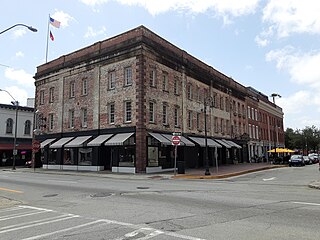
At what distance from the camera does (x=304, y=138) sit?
8156 centimetres

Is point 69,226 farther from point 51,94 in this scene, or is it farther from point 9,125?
point 9,125

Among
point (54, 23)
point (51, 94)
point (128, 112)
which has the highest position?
point (54, 23)

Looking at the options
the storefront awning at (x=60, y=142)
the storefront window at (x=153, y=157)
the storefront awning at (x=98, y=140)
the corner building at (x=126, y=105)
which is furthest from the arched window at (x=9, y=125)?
the storefront window at (x=153, y=157)

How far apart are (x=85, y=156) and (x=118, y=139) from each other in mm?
6459

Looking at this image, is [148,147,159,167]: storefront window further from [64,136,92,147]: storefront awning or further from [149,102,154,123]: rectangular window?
[64,136,92,147]: storefront awning

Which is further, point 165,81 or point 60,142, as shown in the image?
point 60,142

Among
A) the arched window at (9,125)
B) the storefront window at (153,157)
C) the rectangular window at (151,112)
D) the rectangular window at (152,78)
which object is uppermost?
the rectangular window at (152,78)

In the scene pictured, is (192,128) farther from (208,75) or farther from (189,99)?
(208,75)

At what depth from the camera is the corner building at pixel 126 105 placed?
90.1 feet

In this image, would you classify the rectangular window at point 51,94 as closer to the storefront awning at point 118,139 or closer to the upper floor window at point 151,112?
the storefront awning at point 118,139

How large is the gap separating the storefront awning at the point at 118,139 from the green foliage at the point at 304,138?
66441 mm

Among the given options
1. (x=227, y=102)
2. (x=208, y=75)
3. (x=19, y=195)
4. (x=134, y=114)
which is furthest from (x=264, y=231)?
(x=227, y=102)

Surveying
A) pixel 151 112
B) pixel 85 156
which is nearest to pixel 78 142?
pixel 85 156

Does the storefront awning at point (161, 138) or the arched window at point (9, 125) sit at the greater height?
the arched window at point (9, 125)
